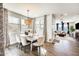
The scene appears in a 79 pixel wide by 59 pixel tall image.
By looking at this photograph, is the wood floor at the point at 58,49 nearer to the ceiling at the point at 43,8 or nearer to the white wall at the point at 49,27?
the white wall at the point at 49,27

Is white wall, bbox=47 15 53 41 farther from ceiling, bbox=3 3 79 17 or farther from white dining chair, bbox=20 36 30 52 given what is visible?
white dining chair, bbox=20 36 30 52

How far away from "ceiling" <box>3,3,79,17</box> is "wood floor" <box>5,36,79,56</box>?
646 mm

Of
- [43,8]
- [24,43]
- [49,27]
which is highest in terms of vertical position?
[43,8]

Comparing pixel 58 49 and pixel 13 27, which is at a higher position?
pixel 13 27

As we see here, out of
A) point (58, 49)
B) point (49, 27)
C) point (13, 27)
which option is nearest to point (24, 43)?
point (13, 27)

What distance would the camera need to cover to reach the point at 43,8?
254cm

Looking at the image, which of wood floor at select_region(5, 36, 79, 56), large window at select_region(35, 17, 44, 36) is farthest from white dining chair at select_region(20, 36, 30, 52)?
large window at select_region(35, 17, 44, 36)

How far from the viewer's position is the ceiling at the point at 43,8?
2.48m

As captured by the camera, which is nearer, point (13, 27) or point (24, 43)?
point (13, 27)

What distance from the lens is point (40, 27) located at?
2600 millimetres

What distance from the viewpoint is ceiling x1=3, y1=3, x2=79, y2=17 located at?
248cm

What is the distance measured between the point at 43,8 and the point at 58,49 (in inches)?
40.3

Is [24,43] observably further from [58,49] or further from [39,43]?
[58,49]

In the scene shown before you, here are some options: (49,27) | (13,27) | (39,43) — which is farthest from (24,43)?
(49,27)
